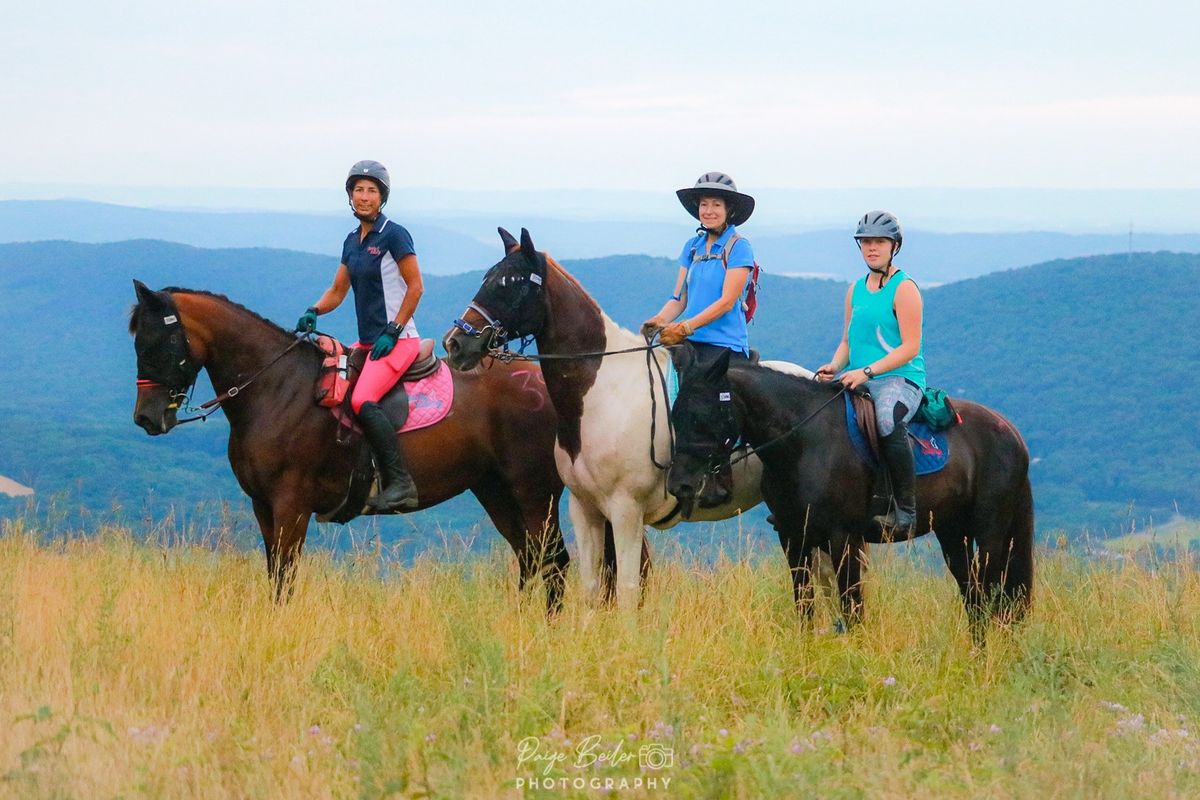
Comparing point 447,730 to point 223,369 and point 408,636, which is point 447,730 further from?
point 223,369

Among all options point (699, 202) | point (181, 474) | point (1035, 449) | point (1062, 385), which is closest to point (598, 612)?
point (699, 202)

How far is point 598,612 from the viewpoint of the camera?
7.61 metres

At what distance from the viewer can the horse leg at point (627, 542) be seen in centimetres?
783

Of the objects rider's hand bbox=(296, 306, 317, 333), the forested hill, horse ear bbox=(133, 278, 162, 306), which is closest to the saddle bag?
rider's hand bbox=(296, 306, 317, 333)

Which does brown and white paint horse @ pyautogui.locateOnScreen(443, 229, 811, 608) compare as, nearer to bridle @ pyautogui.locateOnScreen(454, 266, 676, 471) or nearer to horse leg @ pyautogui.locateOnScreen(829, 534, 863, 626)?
bridle @ pyautogui.locateOnScreen(454, 266, 676, 471)

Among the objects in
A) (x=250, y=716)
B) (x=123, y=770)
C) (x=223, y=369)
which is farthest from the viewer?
(x=223, y=369)

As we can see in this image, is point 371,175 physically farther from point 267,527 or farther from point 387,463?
point 267,527

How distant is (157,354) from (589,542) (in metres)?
2.85

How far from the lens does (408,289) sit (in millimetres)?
8773

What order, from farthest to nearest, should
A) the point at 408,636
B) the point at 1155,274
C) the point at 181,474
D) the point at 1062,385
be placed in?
the point at 1155,274, the point at 1062,385, the point at 181,474, the point at 408,636

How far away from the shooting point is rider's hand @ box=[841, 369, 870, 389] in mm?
7625

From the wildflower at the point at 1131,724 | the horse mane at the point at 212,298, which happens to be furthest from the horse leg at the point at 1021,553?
the horse mane at the point at 212,298

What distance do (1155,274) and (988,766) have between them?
157589 millimetres

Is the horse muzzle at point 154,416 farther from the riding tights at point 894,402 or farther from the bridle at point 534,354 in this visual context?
the riding tights at point 894,402
